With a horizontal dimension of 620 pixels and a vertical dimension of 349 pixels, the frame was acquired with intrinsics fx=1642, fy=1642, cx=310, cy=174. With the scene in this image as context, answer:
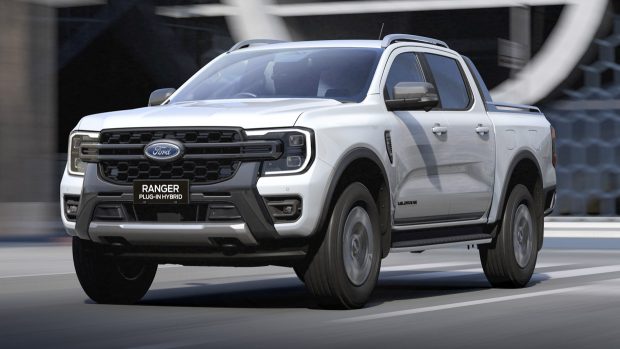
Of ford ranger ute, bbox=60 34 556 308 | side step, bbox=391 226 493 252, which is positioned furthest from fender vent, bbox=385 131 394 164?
side step, bbox=391 226 493 252

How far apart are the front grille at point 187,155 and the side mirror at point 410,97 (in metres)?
1.43

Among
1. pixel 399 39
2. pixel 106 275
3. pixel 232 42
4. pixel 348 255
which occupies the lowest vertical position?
pixel 232 42

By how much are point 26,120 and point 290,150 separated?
1157cm

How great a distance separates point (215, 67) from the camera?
12.4 metres

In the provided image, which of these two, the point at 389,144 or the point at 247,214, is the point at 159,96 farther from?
the point at 247,214

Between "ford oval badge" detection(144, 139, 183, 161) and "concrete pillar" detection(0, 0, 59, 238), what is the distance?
1083 cm

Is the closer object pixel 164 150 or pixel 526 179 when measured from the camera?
pixel 164 150

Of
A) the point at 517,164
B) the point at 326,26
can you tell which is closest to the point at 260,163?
Answer: the point at 517,164

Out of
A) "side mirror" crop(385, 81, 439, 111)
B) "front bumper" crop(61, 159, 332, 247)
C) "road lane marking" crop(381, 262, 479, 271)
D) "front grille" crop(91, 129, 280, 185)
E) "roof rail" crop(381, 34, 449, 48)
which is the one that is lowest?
"road lane marking" crop(381, 262, 479, 271)

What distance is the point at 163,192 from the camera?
10.3 metres

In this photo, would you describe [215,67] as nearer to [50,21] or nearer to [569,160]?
[50,21]

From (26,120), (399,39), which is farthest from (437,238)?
(26,120)

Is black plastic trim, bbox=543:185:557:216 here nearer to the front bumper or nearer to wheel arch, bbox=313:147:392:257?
wheel arch, bbox=313:147:392:257

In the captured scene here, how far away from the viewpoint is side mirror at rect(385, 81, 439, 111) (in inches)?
444
